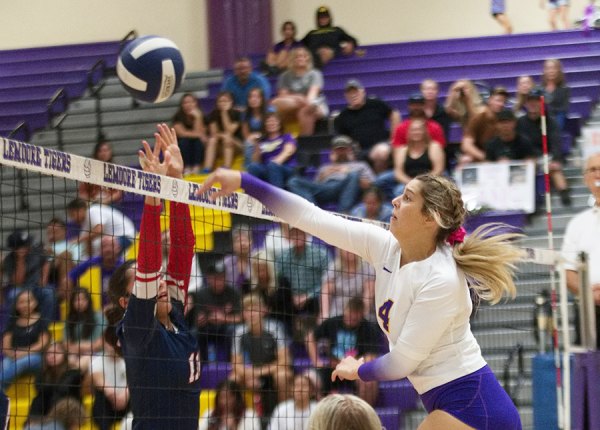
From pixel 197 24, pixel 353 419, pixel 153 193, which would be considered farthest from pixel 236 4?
pixel 353 419

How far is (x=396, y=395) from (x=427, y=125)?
4168 millimetres

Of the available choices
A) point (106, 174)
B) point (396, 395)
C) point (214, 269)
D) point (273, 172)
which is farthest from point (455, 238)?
point (273, 172)

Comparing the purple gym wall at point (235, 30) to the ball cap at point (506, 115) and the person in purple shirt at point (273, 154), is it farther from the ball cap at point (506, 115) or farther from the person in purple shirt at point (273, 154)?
the ball cap at point (506, 115)

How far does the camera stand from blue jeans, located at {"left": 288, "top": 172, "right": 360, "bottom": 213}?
34.6ft

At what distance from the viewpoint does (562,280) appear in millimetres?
6660

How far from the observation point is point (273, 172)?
1124 cm

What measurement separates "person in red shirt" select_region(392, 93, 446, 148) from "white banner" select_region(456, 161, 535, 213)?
668mm

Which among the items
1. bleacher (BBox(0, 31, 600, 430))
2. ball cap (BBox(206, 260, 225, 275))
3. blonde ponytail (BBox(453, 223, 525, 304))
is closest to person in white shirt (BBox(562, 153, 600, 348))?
ball cap (BBox(206, 260, 225, 275))

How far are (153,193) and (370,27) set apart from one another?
13.8 m

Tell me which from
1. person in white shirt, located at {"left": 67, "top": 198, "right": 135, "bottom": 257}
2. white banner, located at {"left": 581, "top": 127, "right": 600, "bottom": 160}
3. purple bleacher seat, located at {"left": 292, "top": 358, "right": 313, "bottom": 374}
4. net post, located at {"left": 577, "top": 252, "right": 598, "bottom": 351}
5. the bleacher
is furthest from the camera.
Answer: the bleacher

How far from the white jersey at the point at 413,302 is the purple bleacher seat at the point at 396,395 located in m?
3.70

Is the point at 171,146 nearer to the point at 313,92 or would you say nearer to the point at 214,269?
the point at 214,269

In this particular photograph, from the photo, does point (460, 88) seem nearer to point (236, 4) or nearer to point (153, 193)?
point (236, 4)

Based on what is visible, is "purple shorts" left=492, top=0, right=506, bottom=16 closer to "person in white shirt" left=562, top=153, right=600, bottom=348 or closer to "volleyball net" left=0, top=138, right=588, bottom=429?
"volleyball net" left=0, top=138, right=588, bottom=429
